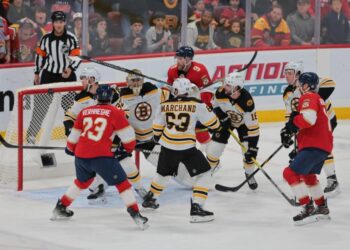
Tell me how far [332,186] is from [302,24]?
3608 mm

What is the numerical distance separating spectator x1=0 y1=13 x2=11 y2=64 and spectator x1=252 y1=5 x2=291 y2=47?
282 cm

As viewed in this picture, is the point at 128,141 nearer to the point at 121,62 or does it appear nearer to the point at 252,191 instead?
the point at 252,191

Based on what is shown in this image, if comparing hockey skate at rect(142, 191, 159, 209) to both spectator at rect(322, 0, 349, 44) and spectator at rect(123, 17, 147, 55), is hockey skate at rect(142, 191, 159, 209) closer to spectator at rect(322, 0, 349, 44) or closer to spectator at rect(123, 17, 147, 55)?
spectator at rect(123, 17, 147, 55)

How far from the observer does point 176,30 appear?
35.2ft

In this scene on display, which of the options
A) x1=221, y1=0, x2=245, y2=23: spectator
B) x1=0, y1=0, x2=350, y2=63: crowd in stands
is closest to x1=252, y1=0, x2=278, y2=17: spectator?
x1=0, y1=0, x2=350, y2=63: crowd in stands

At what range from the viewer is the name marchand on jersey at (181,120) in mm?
7070

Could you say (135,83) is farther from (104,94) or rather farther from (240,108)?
(104,94)

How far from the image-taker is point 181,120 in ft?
23.3

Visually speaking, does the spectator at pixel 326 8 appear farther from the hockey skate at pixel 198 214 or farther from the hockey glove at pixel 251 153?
the hockey skate at pixel 198 214

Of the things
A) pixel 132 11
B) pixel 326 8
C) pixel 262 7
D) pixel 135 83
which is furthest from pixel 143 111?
pixel 326 8

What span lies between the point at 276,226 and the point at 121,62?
367 cm

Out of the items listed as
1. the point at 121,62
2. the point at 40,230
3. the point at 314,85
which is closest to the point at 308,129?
the point at 314,85

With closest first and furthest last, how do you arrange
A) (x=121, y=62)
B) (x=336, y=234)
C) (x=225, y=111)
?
(x=336, y=234) < (x=225, y=111) < (x=121, y=62)

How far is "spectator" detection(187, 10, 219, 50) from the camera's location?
10.8 meters
